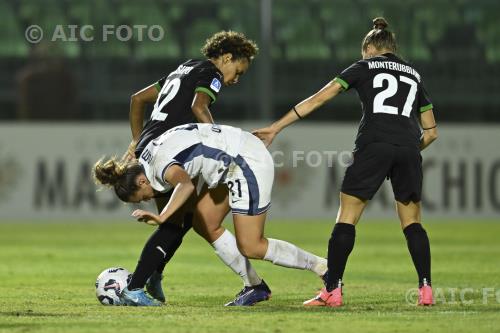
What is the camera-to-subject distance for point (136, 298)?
7492 mm

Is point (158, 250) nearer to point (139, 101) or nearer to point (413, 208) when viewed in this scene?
point (139, 101)

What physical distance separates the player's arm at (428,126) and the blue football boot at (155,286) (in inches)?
80.7

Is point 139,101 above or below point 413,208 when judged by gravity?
above

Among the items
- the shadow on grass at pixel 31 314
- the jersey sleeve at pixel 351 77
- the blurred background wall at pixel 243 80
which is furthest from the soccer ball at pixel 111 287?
the blurred background wall at pixel 243 80

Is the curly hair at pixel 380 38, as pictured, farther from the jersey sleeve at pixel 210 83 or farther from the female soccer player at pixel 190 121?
the jersey sleeve at pixel 210 83

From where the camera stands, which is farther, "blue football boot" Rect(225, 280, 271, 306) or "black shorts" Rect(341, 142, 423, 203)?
"blue football boot" Rect(225, 280, 271, 306)

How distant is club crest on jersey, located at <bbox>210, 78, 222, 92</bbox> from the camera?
772 cm

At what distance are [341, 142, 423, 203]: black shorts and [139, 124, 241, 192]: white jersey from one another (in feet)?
2.67

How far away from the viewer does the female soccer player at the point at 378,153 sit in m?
7.39

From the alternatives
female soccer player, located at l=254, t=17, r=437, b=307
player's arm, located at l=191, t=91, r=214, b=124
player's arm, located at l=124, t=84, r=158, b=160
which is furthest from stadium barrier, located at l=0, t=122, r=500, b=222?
female soccer player, located at l=254, t=17, r=437, b=307

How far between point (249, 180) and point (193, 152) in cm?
43

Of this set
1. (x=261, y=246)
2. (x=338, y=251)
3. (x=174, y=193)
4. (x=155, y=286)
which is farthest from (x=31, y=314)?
(x=338, y=251)

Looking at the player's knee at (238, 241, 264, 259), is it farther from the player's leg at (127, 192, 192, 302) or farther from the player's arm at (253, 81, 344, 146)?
the player's arm at (253, 81, 344, 146)

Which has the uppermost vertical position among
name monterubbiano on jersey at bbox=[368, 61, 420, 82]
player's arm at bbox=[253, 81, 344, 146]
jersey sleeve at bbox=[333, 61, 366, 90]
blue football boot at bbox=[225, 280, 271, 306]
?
name monterubbiano on jersey at bbox=[368, 61, 420, 82]
